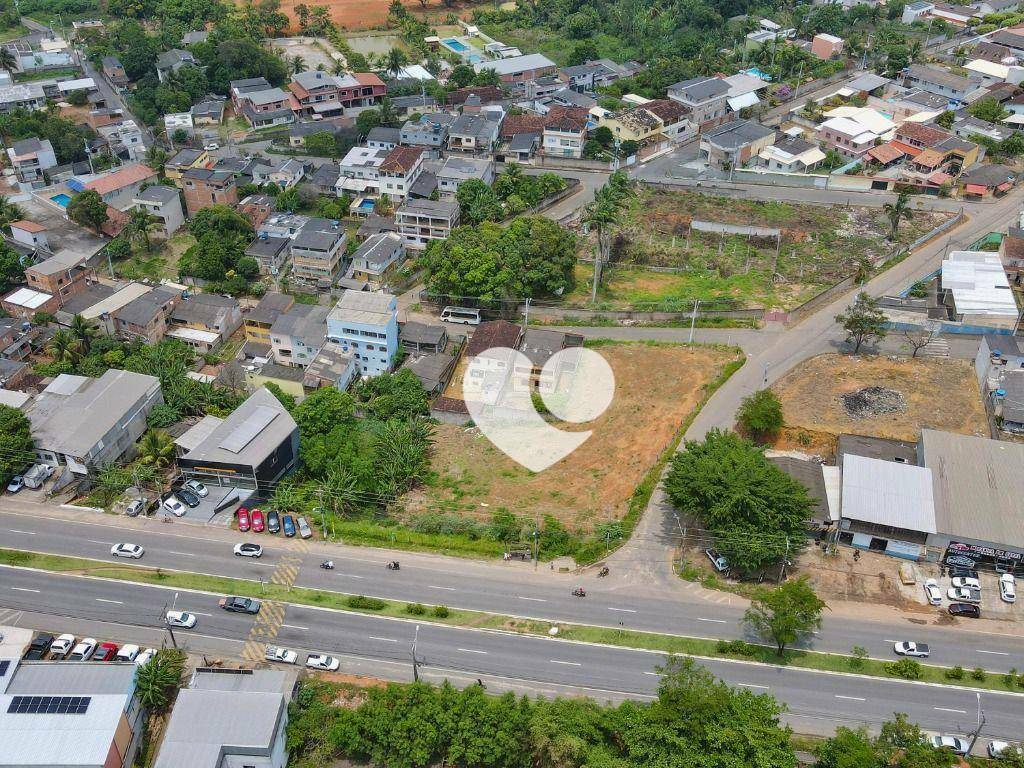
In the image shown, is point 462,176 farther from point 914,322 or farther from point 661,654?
point 661,654

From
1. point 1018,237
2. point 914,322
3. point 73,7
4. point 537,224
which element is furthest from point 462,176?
point 73,7

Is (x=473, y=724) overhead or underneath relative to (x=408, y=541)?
overhead

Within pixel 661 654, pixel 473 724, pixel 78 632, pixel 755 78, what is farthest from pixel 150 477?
pixel 755 78

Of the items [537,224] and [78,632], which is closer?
[78,632]

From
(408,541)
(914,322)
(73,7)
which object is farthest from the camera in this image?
(73,7)

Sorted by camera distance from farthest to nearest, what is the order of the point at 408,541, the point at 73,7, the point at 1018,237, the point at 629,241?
the point at 73,7 < the point at 629,241 < the point at 1018,237 < the point at 408,541

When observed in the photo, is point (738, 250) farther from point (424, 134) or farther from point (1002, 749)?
point (1002, 749)

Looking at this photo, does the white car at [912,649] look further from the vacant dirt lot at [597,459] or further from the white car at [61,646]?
the white car at [61,646]

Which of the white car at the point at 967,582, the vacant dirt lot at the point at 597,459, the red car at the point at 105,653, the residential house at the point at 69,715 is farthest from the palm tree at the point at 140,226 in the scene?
the white car at the point at 967,582
